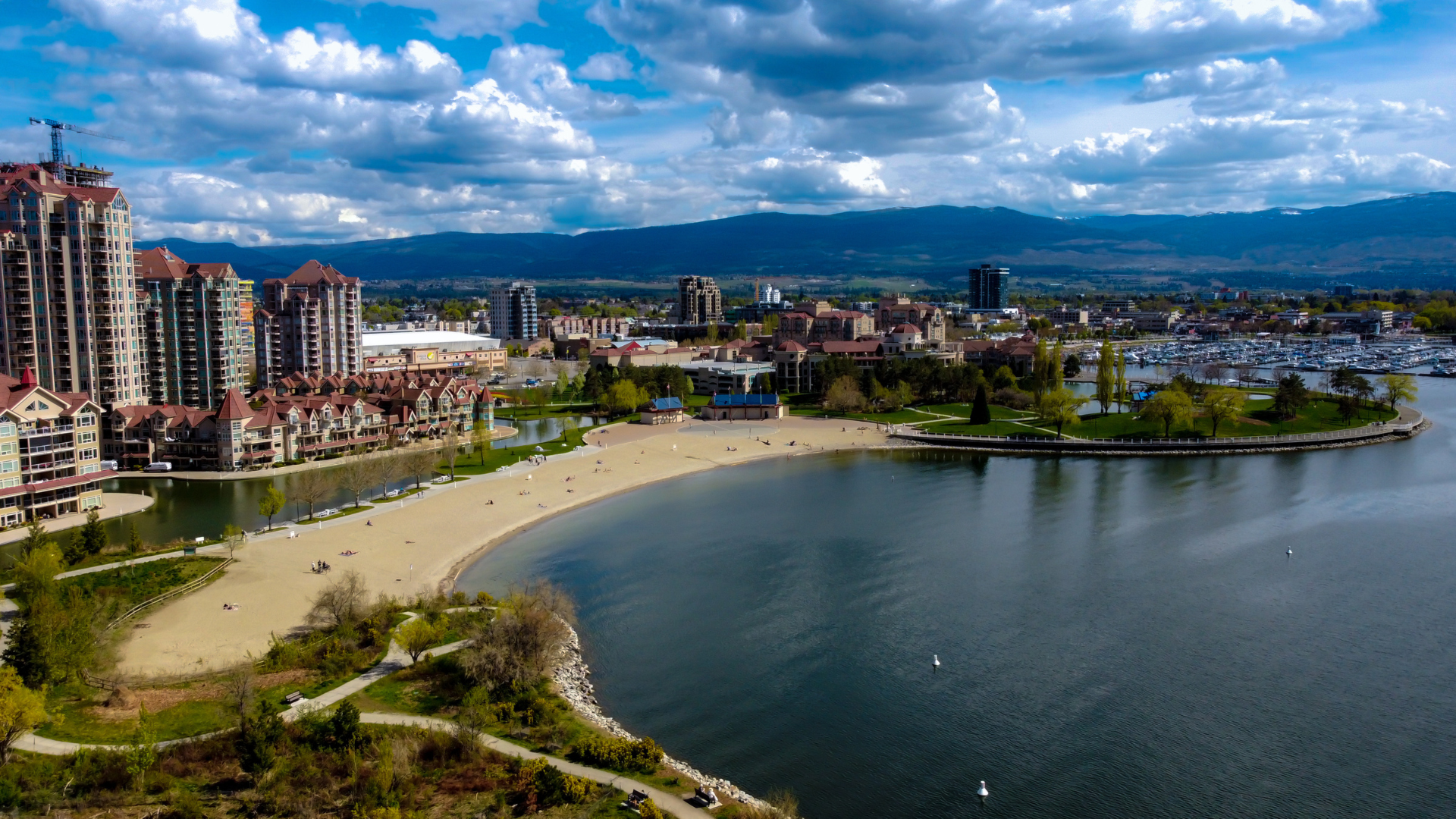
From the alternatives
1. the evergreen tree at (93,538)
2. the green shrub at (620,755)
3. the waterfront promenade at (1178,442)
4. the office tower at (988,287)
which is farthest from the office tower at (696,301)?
the green shrub at (620,755)

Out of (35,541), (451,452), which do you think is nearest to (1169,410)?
(451,452)

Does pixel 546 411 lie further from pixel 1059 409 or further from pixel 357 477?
pixel 1059 409

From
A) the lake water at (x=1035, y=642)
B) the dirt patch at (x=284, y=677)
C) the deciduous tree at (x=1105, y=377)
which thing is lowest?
the lake water at (x=1035, y=642)

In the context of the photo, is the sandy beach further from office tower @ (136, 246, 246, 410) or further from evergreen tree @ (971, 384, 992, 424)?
office tower @ (136, 246, 246, 410)

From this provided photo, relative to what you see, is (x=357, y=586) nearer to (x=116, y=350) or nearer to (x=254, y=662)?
(x=254, y=662)

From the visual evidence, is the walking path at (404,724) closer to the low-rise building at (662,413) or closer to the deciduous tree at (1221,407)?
the low-rise building at (662,413)

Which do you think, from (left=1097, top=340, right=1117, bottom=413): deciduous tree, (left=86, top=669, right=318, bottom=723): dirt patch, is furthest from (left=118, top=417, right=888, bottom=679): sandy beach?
(left=1097, top=340, right=1117, bottom=413): deciduous tree
